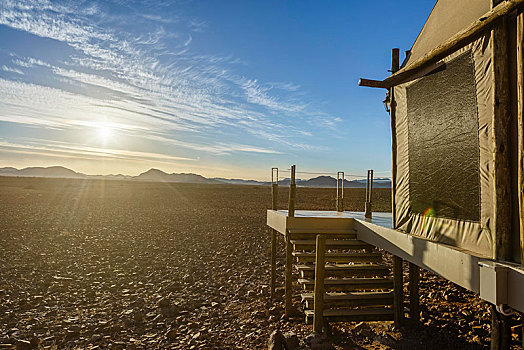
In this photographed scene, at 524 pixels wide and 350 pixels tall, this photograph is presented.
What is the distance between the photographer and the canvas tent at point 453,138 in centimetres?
464

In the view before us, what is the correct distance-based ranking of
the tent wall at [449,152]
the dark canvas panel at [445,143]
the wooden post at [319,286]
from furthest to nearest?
the wooden post at [319,286] → the dark canvas panel at [445,143] → the tent wall at [449,152]

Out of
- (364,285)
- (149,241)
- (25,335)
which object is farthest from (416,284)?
(149,241)

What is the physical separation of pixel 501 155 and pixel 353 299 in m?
4.04

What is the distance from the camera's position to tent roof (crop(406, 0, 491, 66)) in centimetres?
523

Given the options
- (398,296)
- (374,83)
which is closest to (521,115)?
(374,83)

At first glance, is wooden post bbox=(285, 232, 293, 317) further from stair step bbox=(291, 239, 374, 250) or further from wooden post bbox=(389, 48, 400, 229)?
→ wooden post bbox=(389, 48, 400, 229)

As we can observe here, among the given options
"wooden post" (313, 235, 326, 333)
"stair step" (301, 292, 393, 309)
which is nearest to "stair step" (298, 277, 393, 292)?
"stair step" (301, 292, 393, 309)

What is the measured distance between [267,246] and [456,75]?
11.7 m

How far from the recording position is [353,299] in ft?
24.3

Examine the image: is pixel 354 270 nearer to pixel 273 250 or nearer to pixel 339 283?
pixel 339 283

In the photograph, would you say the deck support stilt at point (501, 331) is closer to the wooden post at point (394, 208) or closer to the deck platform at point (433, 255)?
the deck platform at point (433, 255)

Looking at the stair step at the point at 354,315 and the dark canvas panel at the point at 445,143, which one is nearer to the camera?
the dark canvas panel at the point at 445,143

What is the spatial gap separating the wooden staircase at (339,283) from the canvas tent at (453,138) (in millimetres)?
1221

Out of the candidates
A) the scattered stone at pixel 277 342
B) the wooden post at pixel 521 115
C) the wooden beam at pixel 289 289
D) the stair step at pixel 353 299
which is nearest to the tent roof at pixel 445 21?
the wooden post at pixel 521 115
